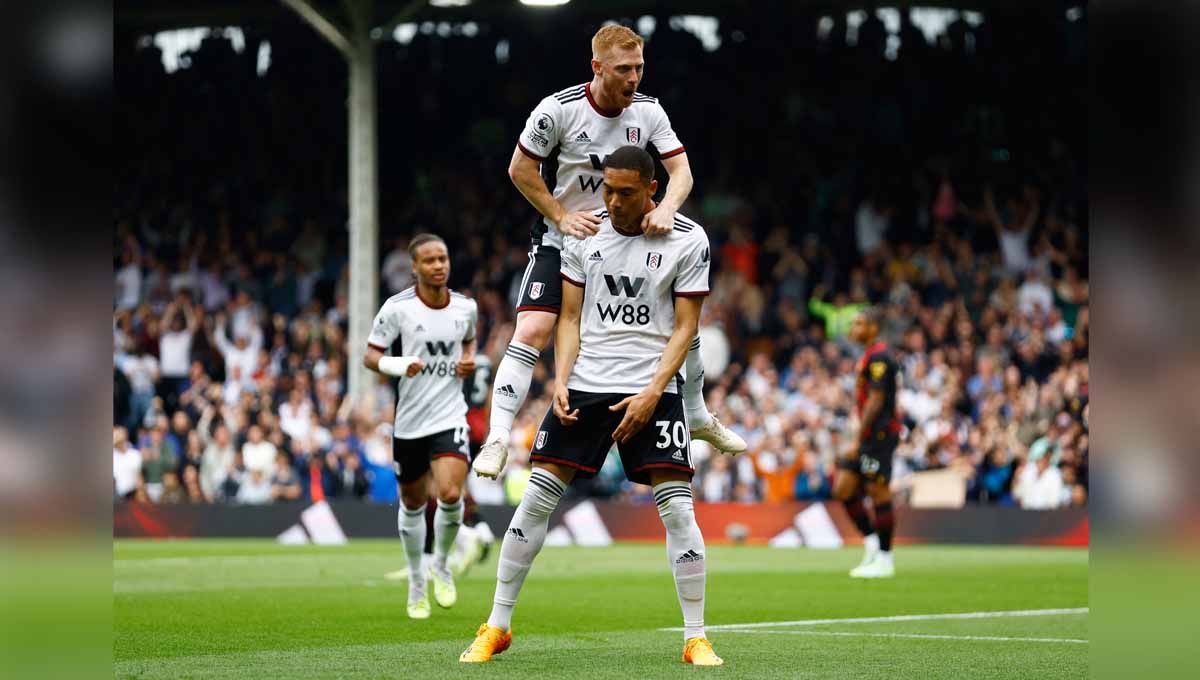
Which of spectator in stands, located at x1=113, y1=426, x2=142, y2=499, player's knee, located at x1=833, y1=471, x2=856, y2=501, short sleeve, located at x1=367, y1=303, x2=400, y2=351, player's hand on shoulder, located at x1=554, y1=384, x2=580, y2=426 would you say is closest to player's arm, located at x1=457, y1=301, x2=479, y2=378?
short sleeve, located at x1=367, y1=303, x2=400, y2=351

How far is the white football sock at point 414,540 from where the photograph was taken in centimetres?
1120

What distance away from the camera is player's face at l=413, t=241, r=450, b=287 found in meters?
12.0

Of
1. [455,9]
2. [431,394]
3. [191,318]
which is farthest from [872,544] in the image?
[455,9]

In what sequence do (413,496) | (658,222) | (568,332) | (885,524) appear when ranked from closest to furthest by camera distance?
(658,222)
(568,332)
(413,496)
(885,524)

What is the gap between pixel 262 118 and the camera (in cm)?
3222

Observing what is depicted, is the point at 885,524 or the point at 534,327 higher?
the point at 534,327

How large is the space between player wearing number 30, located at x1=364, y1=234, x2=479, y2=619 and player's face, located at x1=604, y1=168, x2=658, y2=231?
411 centimetres

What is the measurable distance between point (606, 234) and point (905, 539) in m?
15.3

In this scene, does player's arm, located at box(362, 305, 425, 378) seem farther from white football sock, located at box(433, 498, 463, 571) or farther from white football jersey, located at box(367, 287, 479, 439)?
white football sock, located at box(433, 498, 463, 571)

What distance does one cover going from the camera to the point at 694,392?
880cm

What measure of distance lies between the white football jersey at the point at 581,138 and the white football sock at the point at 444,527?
394 cm

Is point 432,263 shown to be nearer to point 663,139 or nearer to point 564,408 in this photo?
point 663,139

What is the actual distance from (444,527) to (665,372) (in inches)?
185
